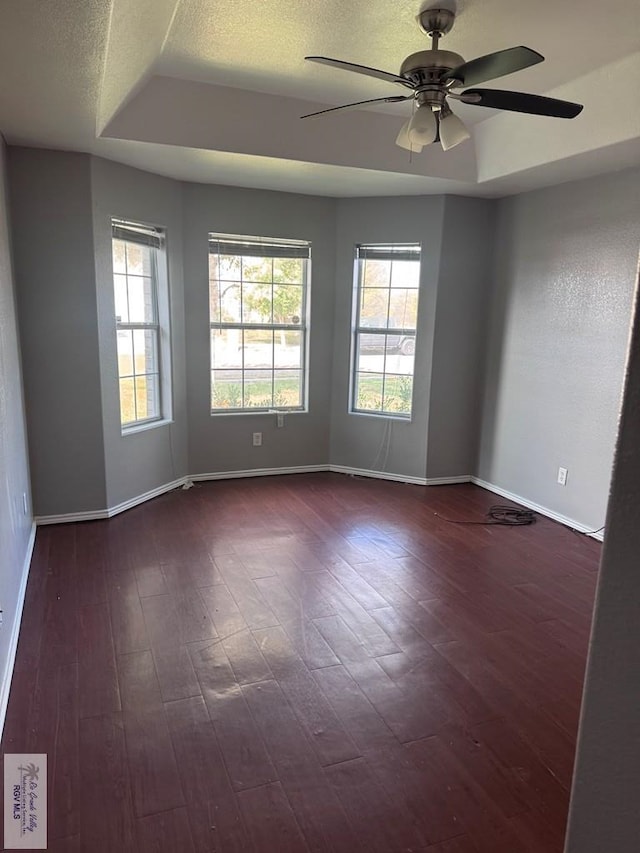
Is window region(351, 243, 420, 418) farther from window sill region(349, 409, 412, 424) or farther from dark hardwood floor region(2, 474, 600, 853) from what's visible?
dark hardwood floor region(2, 474, 600, 853)

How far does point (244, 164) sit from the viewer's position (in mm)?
3689

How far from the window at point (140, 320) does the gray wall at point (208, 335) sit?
0.84 feet

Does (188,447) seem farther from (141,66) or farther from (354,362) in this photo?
(141,66)

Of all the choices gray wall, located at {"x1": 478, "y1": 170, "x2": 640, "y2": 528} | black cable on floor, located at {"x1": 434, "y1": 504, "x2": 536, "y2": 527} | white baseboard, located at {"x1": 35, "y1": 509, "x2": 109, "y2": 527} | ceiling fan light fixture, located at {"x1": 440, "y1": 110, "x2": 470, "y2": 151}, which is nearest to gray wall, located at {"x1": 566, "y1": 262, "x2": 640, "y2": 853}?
ceiling fan light fixture, located at {"x1": 440, "y1": 110, "x2": 470, "y2": 151}

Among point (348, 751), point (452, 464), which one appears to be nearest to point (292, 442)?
point (452, 464)

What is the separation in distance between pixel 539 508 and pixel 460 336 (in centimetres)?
156

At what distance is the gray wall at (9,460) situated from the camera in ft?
7.72

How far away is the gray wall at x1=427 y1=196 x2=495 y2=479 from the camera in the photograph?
456cm

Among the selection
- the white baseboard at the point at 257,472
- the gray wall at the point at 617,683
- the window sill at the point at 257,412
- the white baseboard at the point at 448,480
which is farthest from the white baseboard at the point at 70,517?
the gray wall at the point at 617,683

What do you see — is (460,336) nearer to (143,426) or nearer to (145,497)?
(143,426)

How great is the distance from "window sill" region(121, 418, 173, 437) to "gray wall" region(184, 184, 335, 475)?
27cm

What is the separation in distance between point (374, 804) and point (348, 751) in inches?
8.5

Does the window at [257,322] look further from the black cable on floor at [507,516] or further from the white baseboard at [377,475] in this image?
the black cable on floor at [507,516]

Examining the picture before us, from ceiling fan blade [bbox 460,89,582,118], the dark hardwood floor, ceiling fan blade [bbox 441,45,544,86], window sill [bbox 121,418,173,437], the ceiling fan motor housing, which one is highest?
the ceiling fan motor housing
